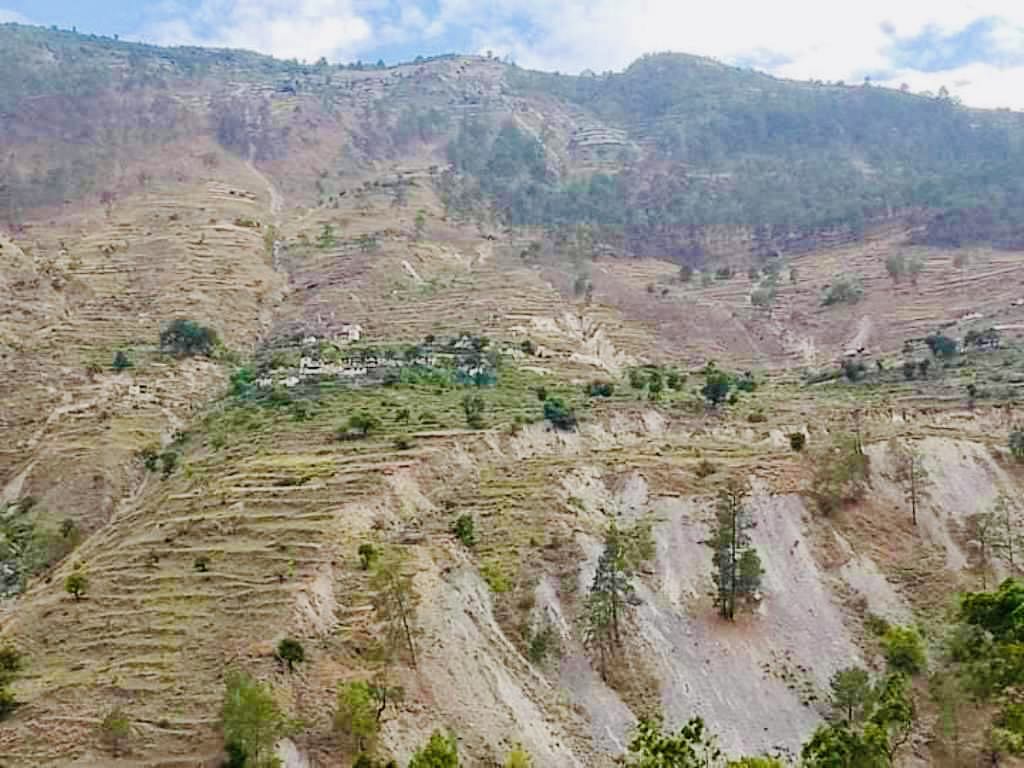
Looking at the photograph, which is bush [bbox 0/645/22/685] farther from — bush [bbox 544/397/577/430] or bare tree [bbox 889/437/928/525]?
bare tree [bbox 889/437/928/525]

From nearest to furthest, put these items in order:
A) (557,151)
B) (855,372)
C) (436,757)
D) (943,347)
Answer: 1. (436,757)
2. (855,372)
3. (943,347)
4. (557,151)

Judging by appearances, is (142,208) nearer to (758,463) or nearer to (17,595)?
(17,595)

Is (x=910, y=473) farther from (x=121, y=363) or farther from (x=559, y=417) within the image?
(x=121, y=363)

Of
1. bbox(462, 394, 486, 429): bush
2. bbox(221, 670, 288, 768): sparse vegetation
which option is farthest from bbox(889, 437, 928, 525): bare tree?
bbox(221, 670, 288, 768): sparse vegetation

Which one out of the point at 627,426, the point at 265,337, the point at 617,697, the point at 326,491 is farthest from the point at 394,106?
the point at 617,697

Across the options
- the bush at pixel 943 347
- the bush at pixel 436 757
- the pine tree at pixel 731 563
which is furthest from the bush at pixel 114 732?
the bush at pixel 943 347

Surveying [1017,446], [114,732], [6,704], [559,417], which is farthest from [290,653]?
[1017,446]
